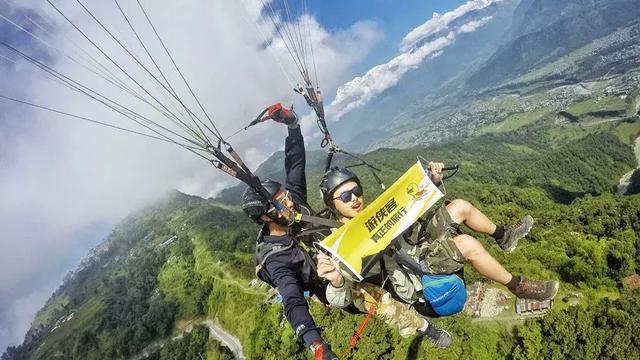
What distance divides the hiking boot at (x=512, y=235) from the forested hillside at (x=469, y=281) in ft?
23.5

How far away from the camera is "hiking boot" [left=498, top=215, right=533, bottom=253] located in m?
7.92

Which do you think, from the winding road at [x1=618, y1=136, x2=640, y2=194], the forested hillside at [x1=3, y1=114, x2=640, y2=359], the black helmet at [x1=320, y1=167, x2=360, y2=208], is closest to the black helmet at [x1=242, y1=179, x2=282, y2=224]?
the black helmet at [x1=320, y1=167, x2=360, y2=208]

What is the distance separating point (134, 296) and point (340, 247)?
151 metres

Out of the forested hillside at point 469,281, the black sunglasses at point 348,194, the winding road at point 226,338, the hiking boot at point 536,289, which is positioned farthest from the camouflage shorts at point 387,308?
the winding road at point 226,338

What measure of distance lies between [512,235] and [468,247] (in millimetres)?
1514

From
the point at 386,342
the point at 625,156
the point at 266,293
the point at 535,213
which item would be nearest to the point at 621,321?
the point at 386,342

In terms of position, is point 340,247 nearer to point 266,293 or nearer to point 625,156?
point 266,293

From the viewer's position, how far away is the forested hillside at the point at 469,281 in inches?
1490

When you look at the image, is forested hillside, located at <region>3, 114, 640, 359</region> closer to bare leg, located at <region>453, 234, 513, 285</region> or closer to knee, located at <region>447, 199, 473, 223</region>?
bare leg, located at <region>453, 234, 513, 285</region>

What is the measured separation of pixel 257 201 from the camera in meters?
7.60

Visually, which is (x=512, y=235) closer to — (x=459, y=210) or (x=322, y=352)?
(x=459, y=210)

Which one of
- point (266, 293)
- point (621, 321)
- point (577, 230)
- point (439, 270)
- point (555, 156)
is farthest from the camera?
point (555, 156)

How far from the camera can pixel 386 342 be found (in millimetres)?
44781

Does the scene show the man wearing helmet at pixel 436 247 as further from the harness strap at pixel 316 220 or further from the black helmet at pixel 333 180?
the harness strap at pixel 316 220
